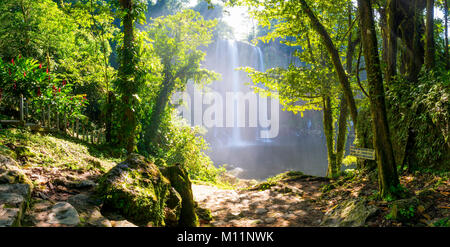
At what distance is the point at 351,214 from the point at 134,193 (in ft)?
9.06

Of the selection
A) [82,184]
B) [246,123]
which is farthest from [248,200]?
[246,123]

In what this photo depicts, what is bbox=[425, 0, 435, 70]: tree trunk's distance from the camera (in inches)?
173

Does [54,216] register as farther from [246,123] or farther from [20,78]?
[246,123]

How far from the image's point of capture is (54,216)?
6.68ft

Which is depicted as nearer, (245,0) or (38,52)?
(245,0)

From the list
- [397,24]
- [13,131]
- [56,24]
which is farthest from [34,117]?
[397,24]

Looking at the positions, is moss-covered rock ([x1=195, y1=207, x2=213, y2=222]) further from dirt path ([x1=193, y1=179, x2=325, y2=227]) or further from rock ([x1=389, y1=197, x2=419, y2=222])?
rock ([x1=389, y1=197, x2=419, y2=222])

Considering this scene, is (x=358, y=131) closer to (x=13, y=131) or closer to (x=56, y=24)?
(x=13, y=131)

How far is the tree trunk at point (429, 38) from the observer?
173 inches

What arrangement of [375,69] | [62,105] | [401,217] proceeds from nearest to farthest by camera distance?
[401,217] < [375,69] < [62,105]

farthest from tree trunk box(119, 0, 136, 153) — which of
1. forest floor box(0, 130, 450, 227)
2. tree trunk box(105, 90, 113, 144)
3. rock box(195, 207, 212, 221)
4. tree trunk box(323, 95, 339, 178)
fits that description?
tree trunk box(323, 95, 339, 178)

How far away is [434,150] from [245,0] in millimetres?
5420

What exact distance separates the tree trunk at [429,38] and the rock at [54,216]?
599cm

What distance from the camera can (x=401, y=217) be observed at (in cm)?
268
